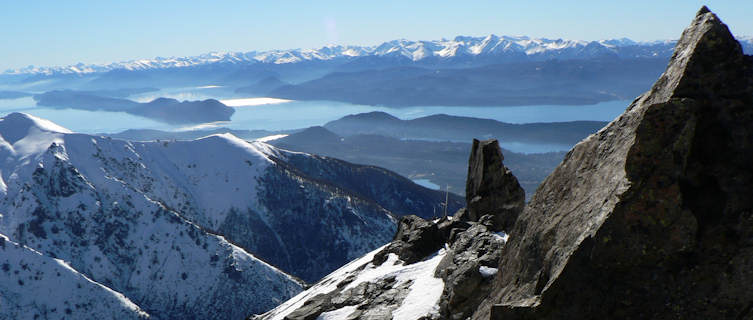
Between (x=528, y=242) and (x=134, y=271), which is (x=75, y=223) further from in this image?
(x=528, y=242)

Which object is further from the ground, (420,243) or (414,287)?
(414,287)

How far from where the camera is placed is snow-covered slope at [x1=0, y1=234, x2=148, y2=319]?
136000mm

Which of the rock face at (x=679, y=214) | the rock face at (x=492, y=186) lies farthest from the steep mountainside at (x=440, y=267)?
the rock face at (x=679, y=214)

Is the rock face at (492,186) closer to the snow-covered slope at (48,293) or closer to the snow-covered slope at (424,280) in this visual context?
the snow-covered slope at (424,280)

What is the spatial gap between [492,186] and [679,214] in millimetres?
28090

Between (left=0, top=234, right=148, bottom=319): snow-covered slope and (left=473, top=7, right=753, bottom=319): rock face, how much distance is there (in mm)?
149085

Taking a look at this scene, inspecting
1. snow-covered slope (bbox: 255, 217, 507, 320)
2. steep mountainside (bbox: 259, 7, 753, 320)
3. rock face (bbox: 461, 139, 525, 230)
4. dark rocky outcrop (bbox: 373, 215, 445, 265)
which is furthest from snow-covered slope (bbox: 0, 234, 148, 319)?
steep mountainside (bbox: 259, 7, 753, 320)

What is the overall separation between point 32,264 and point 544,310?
548 feet

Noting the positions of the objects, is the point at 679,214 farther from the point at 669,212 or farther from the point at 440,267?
the point at 440,267

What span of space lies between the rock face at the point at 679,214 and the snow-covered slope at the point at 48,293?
149 m

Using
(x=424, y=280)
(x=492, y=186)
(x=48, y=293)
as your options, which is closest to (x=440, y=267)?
(x=424, y=280)

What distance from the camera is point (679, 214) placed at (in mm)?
12078

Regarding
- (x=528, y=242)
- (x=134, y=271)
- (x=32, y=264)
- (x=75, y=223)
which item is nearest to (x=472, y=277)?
(x=528, y=242)

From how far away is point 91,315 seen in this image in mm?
136125
